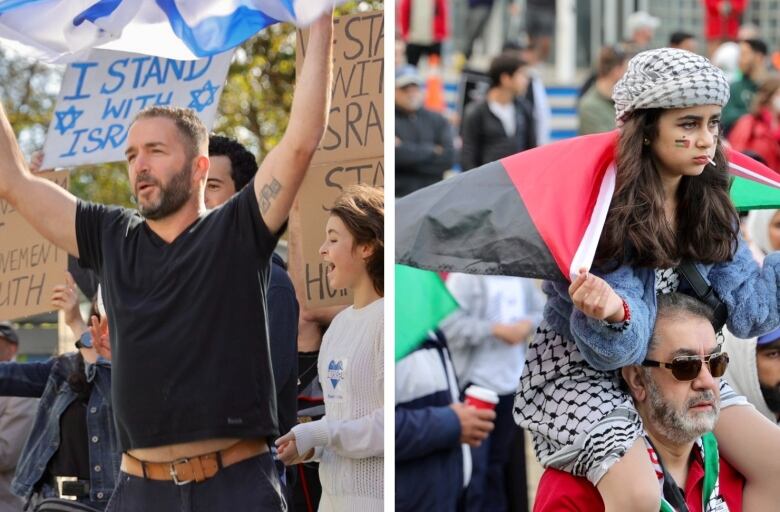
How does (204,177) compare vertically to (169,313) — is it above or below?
above

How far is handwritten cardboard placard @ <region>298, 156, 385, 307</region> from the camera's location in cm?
551

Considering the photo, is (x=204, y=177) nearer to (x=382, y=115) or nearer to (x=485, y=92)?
(x=382, y=115)

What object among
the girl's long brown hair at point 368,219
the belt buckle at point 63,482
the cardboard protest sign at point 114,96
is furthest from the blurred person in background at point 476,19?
the girl's long brown hair at point 368,219

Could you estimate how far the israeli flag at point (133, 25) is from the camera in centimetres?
551

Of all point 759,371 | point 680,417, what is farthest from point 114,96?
point 759,371

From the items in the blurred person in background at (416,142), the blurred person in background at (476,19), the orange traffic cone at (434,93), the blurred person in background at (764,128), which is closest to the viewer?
the blurred person in background at (416,142)

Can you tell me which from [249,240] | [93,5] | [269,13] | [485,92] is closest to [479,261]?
[249,240]

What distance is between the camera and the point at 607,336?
15.3 feet

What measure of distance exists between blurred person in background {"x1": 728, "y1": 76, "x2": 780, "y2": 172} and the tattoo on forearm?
6.97 meters

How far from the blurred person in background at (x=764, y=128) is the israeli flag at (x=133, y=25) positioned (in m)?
6.71

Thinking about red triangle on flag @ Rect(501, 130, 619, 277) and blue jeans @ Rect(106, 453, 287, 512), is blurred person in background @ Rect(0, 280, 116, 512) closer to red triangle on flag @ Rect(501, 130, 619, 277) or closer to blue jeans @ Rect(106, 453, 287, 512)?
blue jeans @ Rect(106, 453, 287, 512)

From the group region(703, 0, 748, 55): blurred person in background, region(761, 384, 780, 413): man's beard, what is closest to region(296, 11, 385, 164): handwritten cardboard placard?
region(761, 384, 780, 413): man's beard

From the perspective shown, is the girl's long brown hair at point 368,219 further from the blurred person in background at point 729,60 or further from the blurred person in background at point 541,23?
the blurred person in background at point 541,23

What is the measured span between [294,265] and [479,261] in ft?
3.26
